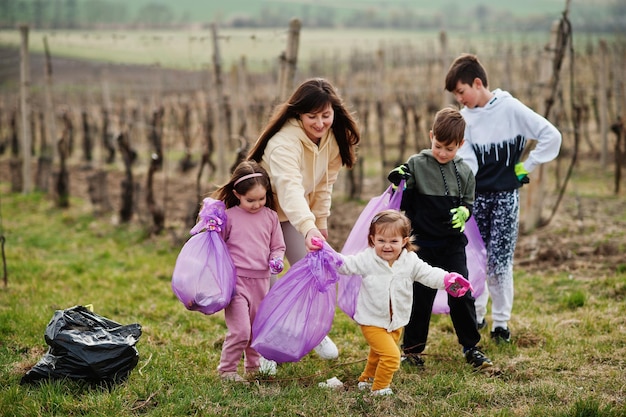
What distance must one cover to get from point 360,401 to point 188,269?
3.76ft

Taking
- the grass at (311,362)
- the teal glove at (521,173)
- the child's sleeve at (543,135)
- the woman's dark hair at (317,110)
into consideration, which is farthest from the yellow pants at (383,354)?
the child's sleeve at (543,135)

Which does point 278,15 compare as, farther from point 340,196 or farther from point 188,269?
point 188,269

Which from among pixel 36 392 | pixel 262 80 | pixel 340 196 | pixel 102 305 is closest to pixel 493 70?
pixel 262 80

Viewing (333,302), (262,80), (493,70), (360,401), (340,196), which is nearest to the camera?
(360,401)

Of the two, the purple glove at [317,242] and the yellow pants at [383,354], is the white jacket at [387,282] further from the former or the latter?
the purple glove at [317,242]

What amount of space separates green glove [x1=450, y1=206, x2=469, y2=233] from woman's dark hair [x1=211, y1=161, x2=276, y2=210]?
41.8 inches

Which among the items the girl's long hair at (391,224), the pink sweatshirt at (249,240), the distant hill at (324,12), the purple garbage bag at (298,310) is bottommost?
the purple garbage bag at (298,310)

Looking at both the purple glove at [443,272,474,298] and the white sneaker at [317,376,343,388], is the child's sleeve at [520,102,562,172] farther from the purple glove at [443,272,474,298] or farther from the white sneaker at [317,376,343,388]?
the white sneaker at [317,376,343,388]

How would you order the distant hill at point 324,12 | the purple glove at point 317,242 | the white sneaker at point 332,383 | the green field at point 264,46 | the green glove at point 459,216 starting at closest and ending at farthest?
the purple glove at point 317,242, the white sneaker at point 332,383, the green glove at point 459,216, the green field at point 264,46, the distant hill at point 324,12

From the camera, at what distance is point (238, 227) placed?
Result: 3.74 metres

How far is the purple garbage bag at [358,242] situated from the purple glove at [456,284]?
0.55 metres

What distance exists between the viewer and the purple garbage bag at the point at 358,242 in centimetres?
383

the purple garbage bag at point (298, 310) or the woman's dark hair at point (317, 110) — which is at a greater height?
the woman's dark hair at point (317, 110)

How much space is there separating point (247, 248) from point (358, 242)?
695 millimetres
